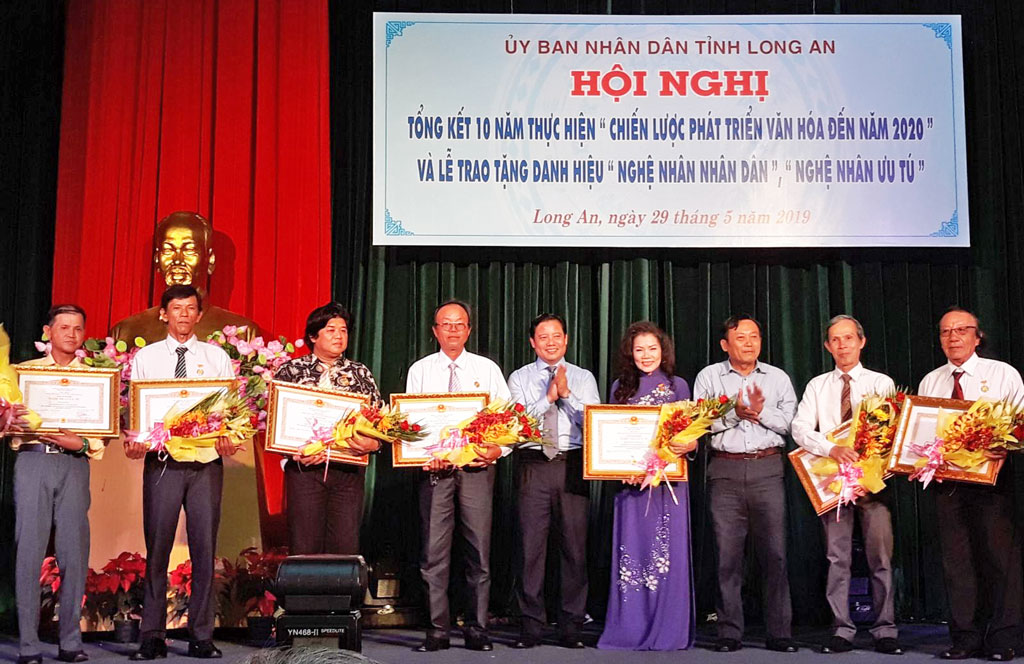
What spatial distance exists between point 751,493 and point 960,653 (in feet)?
3.61

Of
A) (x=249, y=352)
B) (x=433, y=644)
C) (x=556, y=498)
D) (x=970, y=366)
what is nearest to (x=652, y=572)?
(x=556, y=498)

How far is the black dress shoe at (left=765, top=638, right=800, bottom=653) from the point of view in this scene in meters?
4.88

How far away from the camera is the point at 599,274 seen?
21.2 ft

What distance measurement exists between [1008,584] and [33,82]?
5913 mm

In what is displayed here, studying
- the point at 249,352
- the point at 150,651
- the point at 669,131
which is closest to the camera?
the point at 150,651

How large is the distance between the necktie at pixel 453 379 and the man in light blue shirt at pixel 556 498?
33 cm

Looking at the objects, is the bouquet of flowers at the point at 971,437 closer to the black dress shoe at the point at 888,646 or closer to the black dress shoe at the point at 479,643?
the black dress shoe at the point at 888,646

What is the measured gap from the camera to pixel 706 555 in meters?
6.18

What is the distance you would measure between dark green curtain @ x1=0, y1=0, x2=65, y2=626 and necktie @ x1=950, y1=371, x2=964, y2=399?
4.82m

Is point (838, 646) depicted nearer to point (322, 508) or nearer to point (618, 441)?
point (618, 441)

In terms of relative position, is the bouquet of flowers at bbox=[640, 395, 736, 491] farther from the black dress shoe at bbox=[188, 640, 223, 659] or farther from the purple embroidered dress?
the black dress shoe at bbox=[188, 640, 223, 659]

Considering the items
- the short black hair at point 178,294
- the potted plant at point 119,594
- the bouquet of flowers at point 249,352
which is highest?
the short black hair at point 178,294

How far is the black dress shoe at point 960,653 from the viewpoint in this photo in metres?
4.66

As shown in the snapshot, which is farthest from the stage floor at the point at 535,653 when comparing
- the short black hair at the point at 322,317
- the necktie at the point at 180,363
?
the short black hair at the point at 322,317
